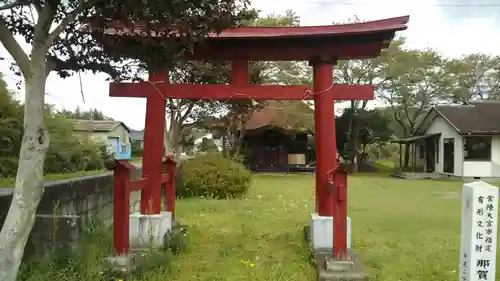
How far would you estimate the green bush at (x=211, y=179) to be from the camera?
13070 mm

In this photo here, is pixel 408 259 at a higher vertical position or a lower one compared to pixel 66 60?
lower

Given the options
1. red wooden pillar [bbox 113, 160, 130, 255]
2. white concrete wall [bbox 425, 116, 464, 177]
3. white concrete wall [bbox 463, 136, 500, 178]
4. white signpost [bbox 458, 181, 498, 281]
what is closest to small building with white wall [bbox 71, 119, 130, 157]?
white concrete wall [bbox 425, 116, 464, 177]

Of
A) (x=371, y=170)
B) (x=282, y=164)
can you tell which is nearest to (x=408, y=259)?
(x=282, y=164)

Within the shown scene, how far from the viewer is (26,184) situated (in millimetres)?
3666

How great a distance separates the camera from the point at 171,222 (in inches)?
277

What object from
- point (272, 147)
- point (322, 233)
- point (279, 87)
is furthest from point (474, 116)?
point (322, 233)

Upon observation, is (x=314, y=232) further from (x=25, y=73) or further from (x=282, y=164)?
(x=282, y=164)

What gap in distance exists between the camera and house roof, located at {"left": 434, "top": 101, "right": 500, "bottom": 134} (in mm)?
22781

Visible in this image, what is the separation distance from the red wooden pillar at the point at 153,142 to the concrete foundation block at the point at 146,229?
13 cm

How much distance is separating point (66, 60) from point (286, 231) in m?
4.94

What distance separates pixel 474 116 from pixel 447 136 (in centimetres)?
187

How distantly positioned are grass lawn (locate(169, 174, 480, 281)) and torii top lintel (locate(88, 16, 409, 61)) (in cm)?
278

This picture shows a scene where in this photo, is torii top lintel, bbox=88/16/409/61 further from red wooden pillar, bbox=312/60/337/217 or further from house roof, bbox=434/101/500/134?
house roof, bbox=434/101/500/134

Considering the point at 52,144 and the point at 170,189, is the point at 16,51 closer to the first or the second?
the point at 170,189
